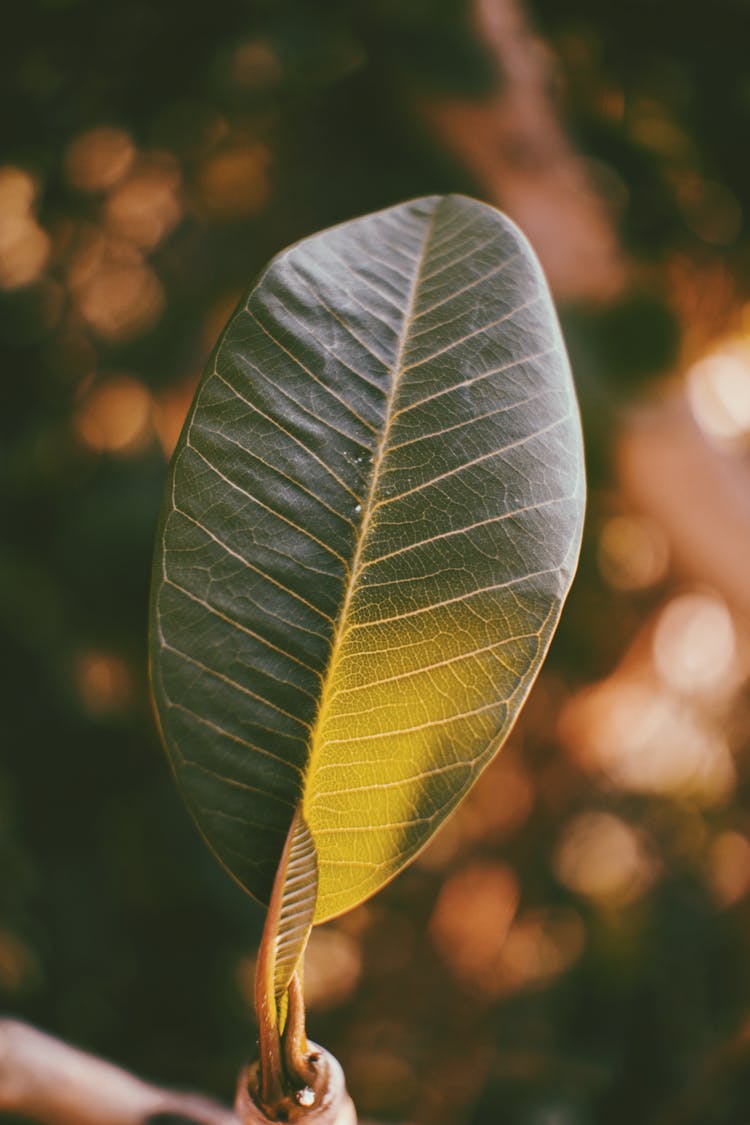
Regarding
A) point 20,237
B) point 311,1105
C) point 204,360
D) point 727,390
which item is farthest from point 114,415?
point 311,1105

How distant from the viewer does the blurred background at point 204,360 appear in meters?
0.91

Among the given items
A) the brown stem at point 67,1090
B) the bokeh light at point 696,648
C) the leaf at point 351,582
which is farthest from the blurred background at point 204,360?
the leaf at point 351,582

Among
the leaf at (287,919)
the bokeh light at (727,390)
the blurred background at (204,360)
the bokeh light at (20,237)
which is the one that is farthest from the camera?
the bokeh light at (727,390)

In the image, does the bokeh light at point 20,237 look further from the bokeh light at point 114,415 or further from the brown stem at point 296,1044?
the brown stem at point 296,1044

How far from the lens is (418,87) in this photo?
977 mm

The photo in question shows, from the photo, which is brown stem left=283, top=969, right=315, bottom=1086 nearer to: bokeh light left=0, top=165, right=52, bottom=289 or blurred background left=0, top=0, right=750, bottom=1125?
blurred background left=0, top=0, right=750, bottom=1125

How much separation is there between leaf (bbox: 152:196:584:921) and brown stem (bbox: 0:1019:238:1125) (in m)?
0.15

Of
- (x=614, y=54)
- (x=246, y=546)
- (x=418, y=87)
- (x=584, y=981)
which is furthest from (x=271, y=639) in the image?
(x=584, y=981)

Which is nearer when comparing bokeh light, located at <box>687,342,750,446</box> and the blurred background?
the blurred background

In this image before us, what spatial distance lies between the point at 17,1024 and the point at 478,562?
0.85ft

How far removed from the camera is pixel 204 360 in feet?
3.63

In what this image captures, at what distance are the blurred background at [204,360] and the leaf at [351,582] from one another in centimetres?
71

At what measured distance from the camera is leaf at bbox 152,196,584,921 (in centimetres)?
23

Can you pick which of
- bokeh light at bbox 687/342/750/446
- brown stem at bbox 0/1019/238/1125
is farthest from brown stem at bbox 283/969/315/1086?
bokeh light at bbox 687/342/750/446
